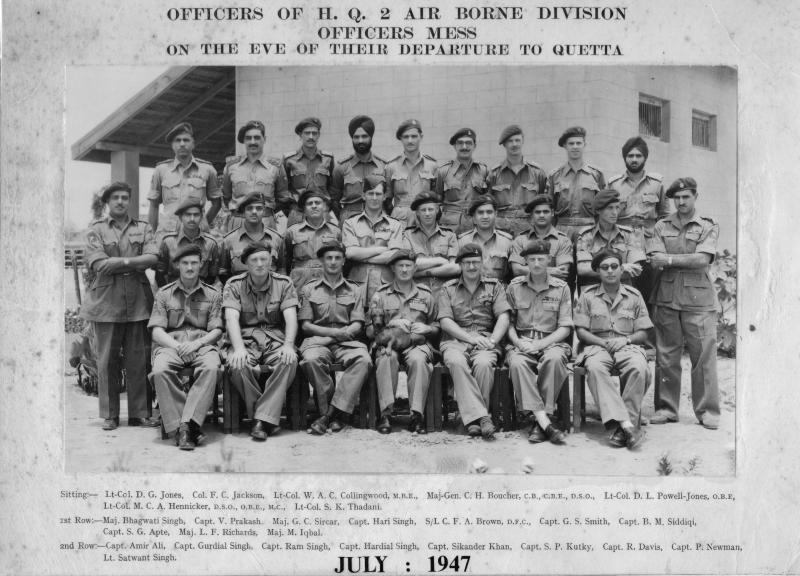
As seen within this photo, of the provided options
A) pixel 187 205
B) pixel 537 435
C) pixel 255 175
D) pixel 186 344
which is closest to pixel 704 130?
pixel 537 435

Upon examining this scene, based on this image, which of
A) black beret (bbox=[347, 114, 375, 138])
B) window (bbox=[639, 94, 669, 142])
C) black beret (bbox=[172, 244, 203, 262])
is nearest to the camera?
black beret (bbox=[172, 244, 203, 262])

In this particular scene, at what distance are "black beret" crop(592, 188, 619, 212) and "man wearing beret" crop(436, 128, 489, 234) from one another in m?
0.67

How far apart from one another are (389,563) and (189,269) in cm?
191

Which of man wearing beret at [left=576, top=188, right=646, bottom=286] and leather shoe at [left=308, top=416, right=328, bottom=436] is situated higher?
man wearing beret at [left=576, top=188, right=646, bottom=286]

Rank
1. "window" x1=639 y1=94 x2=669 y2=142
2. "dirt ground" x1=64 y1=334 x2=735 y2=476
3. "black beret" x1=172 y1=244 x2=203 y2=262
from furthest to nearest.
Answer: "window" x1=639 y1=94 x2=669 y2=142 → "black beret" x1=172 y1=244 x2=203 y2=262 → "dirt ground" x1=64 y1=334 x2=735 y2=476

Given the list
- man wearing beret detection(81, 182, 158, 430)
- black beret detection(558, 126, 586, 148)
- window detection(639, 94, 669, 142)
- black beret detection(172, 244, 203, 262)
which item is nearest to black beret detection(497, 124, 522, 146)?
black beret detection(558, 126, 586, 148)

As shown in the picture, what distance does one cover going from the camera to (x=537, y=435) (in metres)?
4.69

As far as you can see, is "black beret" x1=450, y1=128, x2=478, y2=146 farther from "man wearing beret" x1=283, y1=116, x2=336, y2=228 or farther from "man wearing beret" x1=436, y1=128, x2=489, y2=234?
"man wearing beret" x1=283, y1=116, x2=336, y2=228

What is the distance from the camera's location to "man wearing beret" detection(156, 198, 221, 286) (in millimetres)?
5031

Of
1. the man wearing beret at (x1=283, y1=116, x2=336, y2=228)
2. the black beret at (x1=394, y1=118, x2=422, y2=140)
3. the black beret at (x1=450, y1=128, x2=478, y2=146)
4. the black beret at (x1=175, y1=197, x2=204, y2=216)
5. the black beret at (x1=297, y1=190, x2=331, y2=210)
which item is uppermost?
the black beret at (x1=394, y1=118, x2=422, y2=140)

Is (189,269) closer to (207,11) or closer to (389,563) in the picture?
(207,11)

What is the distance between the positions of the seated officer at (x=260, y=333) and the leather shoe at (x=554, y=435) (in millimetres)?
1403

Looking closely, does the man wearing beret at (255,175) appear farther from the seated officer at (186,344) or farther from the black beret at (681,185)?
the black beret at (681,185)

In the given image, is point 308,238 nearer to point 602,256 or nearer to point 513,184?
point 513,184
